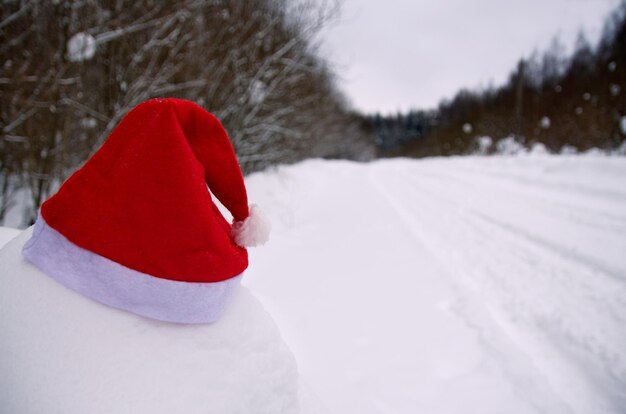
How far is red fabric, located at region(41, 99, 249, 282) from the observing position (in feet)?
2.62

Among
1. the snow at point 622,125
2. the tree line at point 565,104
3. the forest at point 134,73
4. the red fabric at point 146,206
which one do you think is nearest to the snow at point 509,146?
the tree line at point 565,104

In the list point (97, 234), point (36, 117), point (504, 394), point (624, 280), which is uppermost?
point (36, 117)

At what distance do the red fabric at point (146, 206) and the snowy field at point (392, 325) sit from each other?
163 mm

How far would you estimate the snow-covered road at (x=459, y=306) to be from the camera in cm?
154

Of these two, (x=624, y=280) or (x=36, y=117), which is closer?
(x=624, y=280)

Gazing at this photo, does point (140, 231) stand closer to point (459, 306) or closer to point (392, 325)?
point (392, 325)

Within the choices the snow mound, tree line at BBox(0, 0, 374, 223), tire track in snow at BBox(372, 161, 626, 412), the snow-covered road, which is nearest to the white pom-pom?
the snow mound

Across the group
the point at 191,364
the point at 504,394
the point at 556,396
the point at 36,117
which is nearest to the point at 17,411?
the point at 191,364

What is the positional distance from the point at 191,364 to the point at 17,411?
383 millimetres

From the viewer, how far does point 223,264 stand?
2.88 feet

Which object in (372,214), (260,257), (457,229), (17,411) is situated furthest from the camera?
(372,214)

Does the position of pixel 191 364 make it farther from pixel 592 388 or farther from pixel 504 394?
pixel 592 388

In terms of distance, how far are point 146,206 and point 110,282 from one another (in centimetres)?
22

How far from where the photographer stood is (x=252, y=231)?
1.03 meters
